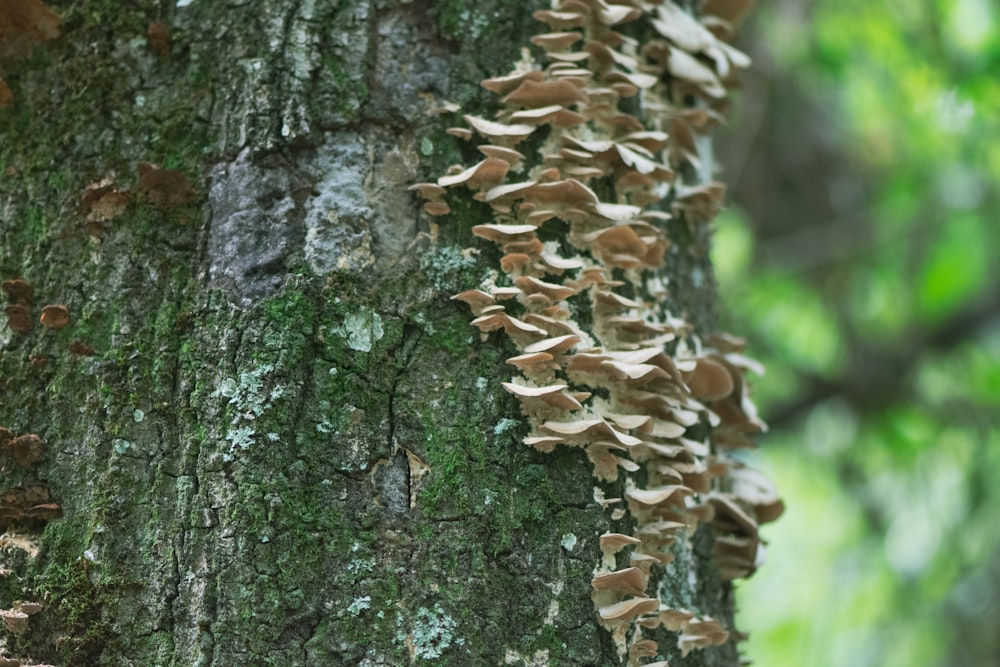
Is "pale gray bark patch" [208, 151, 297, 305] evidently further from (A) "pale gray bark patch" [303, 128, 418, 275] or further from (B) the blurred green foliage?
(B) the blurred green foliage

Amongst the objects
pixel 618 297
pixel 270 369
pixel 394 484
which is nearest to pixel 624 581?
pixel 394 484

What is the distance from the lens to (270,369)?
2268 mm

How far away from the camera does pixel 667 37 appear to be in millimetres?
3008

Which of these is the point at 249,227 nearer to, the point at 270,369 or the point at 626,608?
the point at 270,369

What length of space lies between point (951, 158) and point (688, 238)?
6400mm

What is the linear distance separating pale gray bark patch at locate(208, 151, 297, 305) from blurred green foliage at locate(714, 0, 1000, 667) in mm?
5732

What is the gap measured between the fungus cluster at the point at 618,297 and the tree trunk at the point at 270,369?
7 centimetres

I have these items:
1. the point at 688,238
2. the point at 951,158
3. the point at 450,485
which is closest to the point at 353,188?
the point at 450,485

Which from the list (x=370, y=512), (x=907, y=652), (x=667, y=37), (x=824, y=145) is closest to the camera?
(x=370, y=512)

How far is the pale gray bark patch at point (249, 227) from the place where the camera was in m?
2.36

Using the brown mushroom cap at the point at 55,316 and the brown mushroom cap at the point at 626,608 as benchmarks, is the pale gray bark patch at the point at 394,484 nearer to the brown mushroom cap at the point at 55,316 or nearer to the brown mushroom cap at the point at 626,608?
the brown mushroom cap at the point at 626,608

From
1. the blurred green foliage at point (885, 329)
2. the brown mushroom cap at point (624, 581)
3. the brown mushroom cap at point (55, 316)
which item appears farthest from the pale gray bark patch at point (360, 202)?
the blurred green foliage at point (885, 329)

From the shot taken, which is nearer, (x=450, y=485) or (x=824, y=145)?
(x=450, y=485)

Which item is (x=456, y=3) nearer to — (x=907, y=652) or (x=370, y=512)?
(x=370, y=512)
